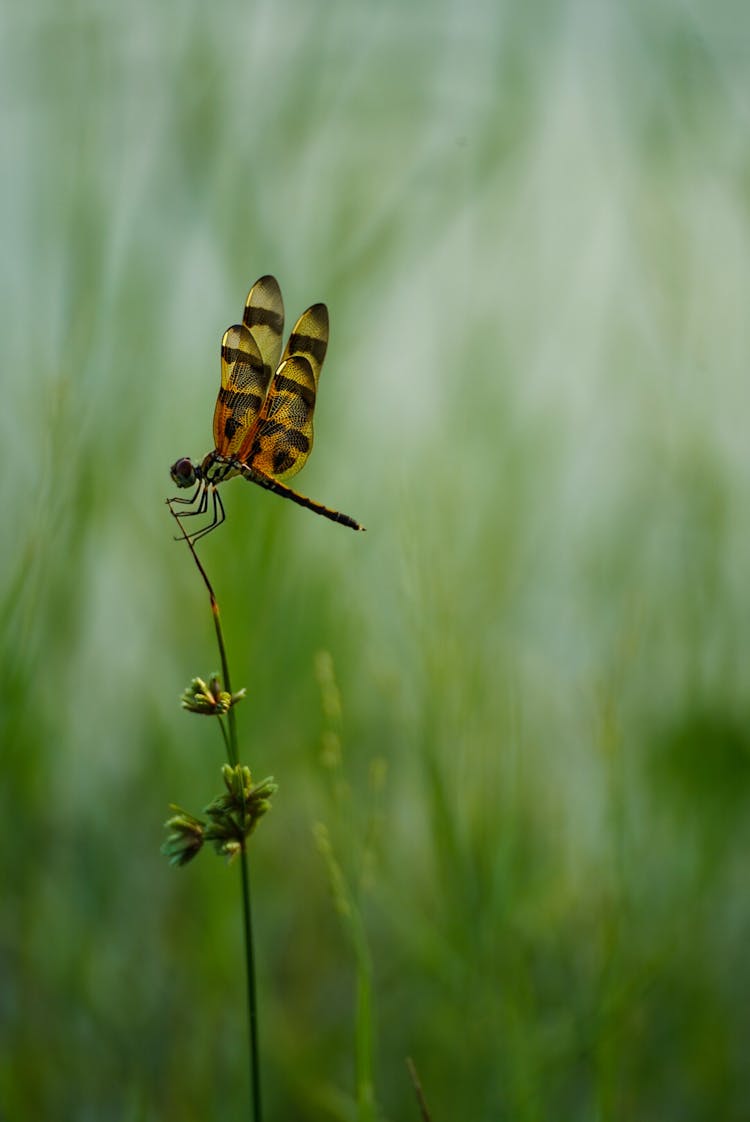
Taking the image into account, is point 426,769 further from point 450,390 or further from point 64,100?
point 64,100

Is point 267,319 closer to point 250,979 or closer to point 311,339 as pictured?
point 311,339

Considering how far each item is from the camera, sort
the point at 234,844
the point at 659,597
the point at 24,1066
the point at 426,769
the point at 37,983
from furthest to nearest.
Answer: the point at 659,597
the point at 37,983
the point at 24,1066
the point at 426,769
the point at 234,844

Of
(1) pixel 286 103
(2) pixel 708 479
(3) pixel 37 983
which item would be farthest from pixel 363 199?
(3) pixel 37 983

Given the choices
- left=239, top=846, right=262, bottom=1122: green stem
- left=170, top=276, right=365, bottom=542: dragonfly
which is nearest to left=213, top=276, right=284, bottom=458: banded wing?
left=170, top=276, right=365, bottom=542: dragonfly

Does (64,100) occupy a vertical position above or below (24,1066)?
above

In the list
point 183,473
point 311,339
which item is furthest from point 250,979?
point 311,339

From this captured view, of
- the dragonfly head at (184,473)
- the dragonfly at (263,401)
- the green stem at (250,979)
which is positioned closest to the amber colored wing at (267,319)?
the dragonfly at (263,401)

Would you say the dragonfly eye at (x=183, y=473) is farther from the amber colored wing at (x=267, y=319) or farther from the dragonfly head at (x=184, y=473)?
the amber colored wing at (x=267, y=319)
